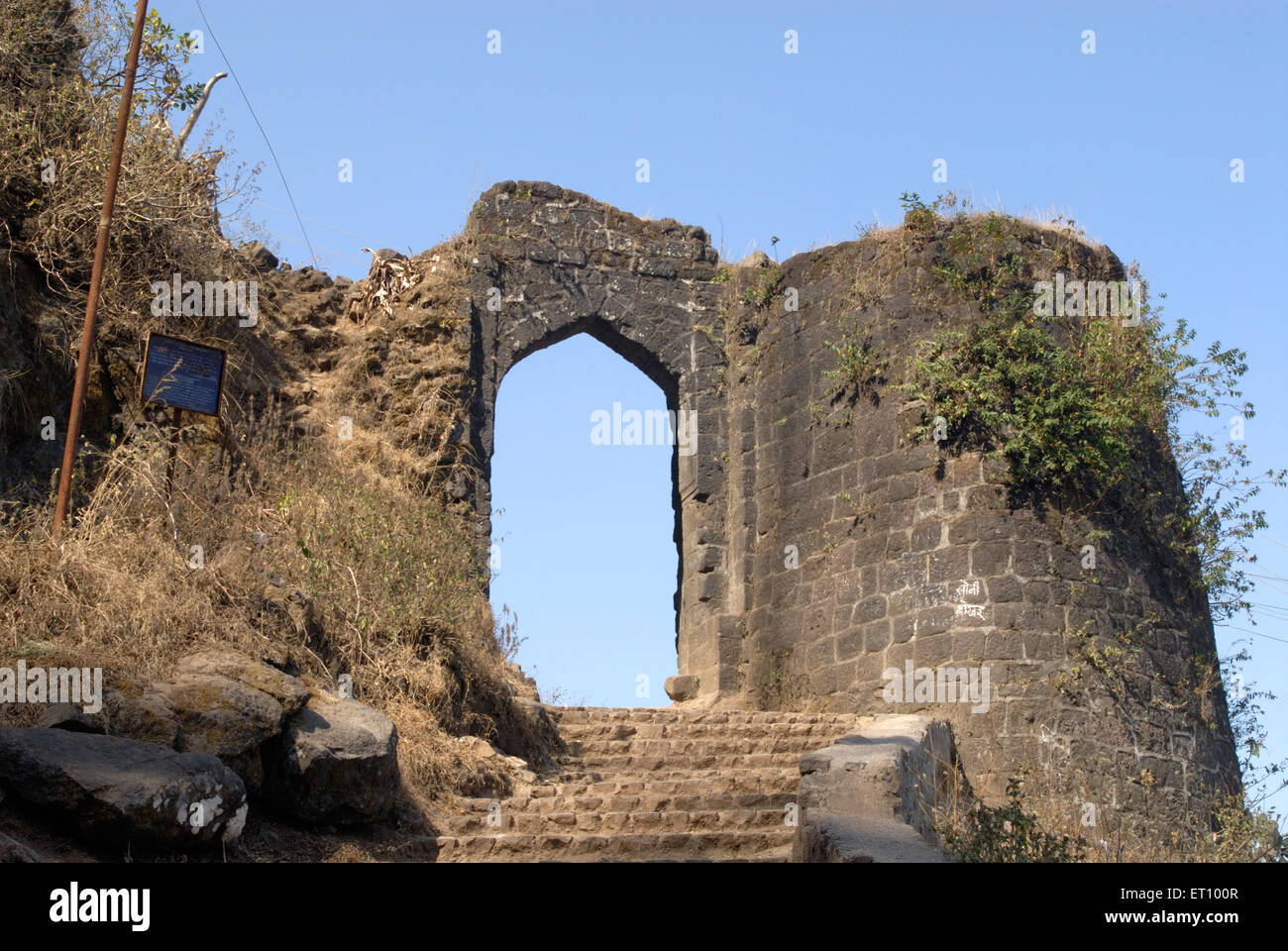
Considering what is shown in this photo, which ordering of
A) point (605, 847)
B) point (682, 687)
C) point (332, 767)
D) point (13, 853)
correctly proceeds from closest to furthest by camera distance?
point (13, 853), point (332, 767), point (605, 847), point (682, 687)

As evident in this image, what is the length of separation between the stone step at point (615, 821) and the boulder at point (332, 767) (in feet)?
2.33

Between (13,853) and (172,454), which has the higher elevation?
(172,454)

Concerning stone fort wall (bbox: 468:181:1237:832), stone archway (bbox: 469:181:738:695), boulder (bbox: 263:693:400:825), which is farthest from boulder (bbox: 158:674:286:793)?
stone archway (bbox: 469:181:738:695)

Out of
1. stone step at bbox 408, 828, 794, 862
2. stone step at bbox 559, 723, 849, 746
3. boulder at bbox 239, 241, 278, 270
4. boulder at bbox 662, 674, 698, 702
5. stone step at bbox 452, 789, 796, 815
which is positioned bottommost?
stone step at bbox 408, 828, 794, 862

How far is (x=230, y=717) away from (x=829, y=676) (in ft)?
20.1

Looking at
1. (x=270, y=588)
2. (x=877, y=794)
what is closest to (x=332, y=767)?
(x=270, y=588)

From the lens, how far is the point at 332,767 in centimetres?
636

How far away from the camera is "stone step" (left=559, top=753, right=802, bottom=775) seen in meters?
9.02

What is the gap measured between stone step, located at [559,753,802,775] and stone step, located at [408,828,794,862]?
1.58 m

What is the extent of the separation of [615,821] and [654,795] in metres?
0.49

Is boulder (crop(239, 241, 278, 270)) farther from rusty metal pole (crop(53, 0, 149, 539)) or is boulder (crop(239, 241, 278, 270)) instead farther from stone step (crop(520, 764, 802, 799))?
stone step (crop(520, 764, 802, 799))
